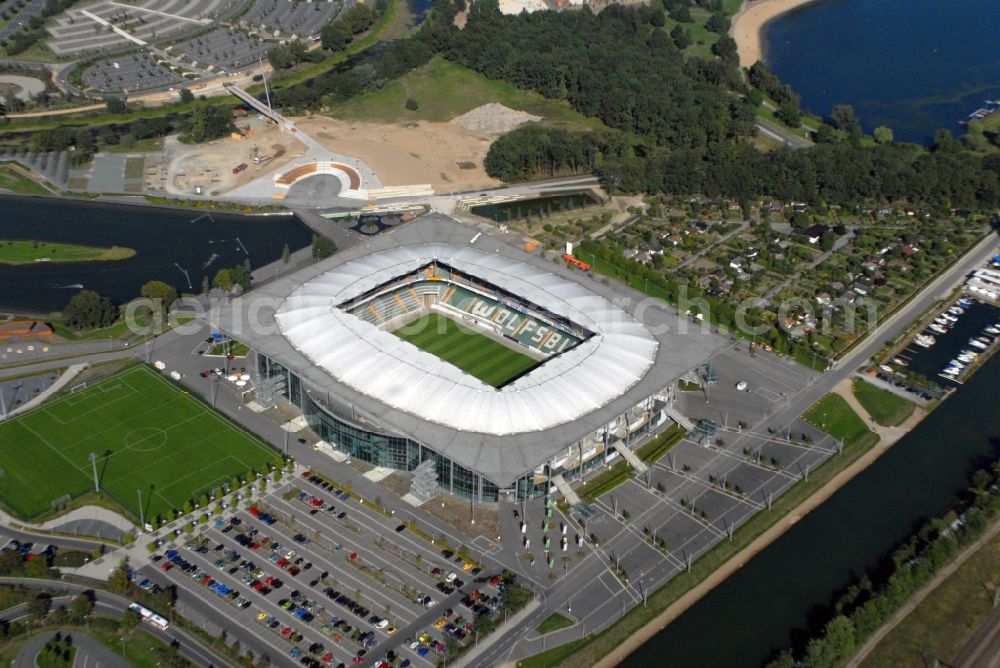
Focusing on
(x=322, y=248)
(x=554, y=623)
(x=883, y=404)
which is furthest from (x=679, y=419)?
(x=322, y=248)

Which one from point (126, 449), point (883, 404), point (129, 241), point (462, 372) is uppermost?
point (462, 372)

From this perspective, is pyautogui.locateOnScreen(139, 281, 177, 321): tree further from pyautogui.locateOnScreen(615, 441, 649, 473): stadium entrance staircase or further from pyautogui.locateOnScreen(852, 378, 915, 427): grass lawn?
pyautogui.locateOnScreen(852, 378, 915, 427): grass lawn

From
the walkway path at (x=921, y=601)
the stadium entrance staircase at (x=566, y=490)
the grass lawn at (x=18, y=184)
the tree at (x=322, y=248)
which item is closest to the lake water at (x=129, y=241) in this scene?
the grass lawn at (x=18, y=184)

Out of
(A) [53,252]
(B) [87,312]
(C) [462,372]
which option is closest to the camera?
(C) [462,372]

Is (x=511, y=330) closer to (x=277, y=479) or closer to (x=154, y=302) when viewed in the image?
(x=277, y=479)

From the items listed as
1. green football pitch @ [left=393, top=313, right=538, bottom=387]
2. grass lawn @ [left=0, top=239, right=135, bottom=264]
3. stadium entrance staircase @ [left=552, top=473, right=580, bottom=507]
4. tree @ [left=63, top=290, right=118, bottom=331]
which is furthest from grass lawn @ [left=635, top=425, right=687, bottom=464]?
grass lawn @ [left=0, top=239, right=135, bottom=264]

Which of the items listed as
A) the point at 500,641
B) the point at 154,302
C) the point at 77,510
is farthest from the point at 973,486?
the point at 154,302

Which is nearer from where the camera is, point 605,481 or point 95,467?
point 95,467

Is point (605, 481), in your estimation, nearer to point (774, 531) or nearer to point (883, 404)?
point (774, 531)
